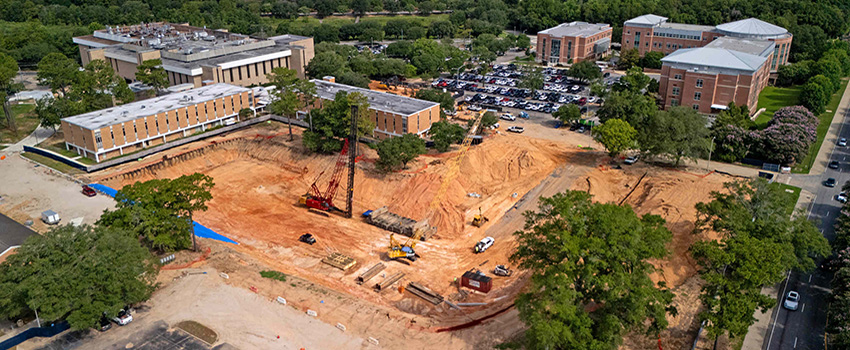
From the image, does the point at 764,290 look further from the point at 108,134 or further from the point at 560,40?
the point at 560,40

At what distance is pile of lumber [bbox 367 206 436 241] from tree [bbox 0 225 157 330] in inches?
977

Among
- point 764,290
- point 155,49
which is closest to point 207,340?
point 764,290

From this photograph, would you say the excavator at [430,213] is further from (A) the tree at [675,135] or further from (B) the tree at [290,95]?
(B) the tree at [290,95]

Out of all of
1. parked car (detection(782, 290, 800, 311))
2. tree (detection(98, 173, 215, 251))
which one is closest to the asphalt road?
parked car (detection(782, 290, 800, 311))

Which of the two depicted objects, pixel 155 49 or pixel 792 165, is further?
pixel 155 49

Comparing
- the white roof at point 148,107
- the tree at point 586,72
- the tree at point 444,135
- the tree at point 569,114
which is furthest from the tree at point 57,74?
the tree at point 586,72

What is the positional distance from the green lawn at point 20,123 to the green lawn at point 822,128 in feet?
347

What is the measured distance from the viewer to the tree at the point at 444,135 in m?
78.9

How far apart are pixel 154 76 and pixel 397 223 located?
58808mm

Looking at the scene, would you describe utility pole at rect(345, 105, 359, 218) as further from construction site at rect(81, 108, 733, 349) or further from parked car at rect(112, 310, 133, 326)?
parked car at rect(112, 310, 133, 326)

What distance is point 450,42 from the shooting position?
152 metres

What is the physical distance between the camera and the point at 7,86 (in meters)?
104

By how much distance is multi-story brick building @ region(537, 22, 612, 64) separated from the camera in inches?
5384

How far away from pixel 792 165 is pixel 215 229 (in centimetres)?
6761
